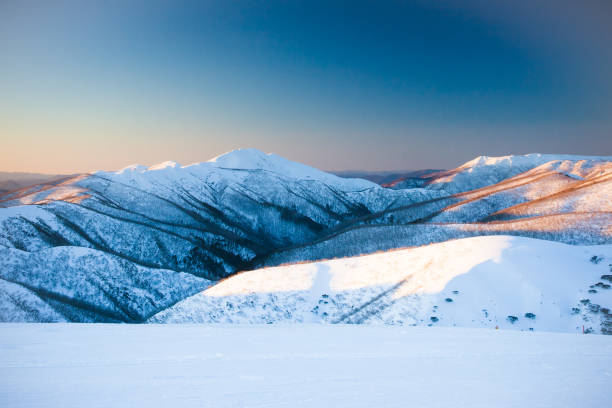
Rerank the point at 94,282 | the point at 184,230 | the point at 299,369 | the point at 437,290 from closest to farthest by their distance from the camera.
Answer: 1. the point at 299,369
2. the point at 437,290
3. the point at 94,282
4. the point at 184,230

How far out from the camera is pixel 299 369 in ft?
16.7

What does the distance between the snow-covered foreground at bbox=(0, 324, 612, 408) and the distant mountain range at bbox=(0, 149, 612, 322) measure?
25.8 meters

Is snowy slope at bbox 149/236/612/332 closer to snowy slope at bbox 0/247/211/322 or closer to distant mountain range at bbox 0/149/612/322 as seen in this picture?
distant mountain range at bbox 0/149/612/322

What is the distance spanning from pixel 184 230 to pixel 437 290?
83271 millimetres

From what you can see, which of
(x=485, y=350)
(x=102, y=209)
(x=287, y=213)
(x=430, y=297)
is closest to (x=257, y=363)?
(x=485, y=350)

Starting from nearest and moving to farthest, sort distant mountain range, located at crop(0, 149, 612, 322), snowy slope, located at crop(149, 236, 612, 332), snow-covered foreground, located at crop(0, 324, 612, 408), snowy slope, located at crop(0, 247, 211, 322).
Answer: snow-covered foreground, located at crop(0, 324, 612, 408)
snowy slope, located at crop(149, 236, 612, 332)
snowy slope, located at crop(0, 247, 211, 322)
distant mountain range, located at crop(0, 149, 612, 322)

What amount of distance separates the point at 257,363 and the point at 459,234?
4785cm

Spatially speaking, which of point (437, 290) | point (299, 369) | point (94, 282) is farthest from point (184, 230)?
point (299, 369)

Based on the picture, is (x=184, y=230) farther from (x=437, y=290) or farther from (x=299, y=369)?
(x=299, y=369)

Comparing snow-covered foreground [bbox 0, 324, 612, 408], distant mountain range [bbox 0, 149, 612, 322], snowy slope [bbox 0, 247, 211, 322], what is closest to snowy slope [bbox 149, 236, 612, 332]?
snow-covered foreground [bbox 0, 324, 612, 408]

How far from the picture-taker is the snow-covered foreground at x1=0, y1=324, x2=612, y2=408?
13.5ft

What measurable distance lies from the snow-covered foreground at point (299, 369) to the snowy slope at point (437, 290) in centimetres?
742

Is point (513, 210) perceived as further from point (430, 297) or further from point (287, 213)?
point (287, 213)

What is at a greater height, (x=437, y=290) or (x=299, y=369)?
(x=299, y=369)
